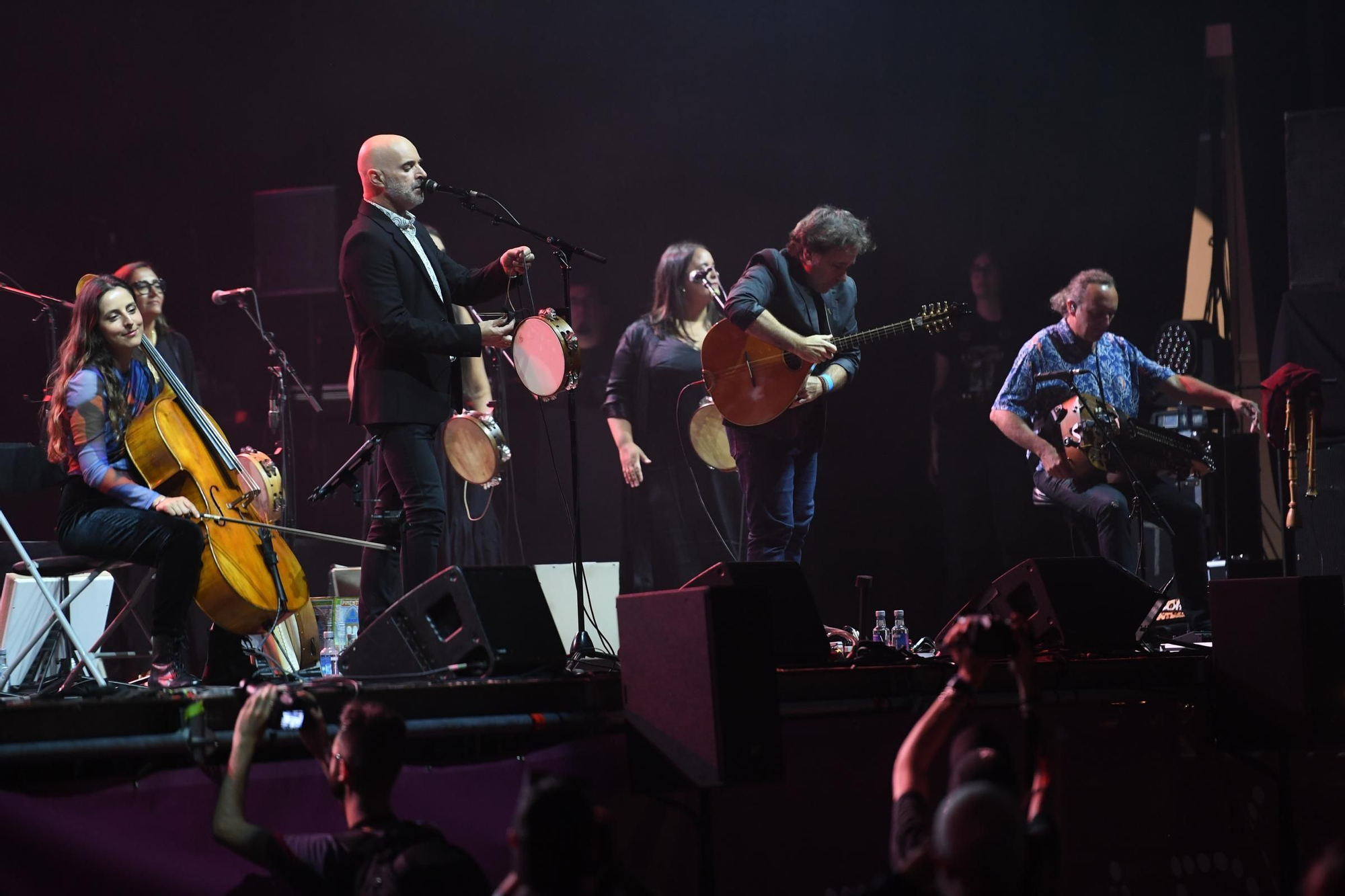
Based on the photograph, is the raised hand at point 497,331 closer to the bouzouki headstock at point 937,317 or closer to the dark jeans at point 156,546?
the dark jeans at point 156,546

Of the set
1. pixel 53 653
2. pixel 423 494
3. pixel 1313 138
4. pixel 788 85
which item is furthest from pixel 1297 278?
pixel 53 653

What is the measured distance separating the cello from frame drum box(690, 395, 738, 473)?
10.1 feet

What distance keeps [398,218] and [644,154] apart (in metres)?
3.62

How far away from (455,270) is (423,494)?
100cm

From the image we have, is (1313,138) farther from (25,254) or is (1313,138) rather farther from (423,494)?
(25,254)

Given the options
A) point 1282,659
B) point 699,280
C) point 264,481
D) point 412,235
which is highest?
point 699,280

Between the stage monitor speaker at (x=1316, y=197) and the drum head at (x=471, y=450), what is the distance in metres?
4.67

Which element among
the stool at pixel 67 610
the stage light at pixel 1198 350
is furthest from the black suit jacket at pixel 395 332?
the stage light at pixel 1198 350

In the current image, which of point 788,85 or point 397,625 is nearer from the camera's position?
point 397,625

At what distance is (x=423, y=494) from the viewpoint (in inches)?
175

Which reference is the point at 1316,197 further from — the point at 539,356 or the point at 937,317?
the point at 539,356

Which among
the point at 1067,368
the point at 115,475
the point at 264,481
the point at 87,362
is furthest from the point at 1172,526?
the point at 87,362

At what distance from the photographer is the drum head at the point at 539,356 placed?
14.9 feet

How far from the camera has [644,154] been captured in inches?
319
